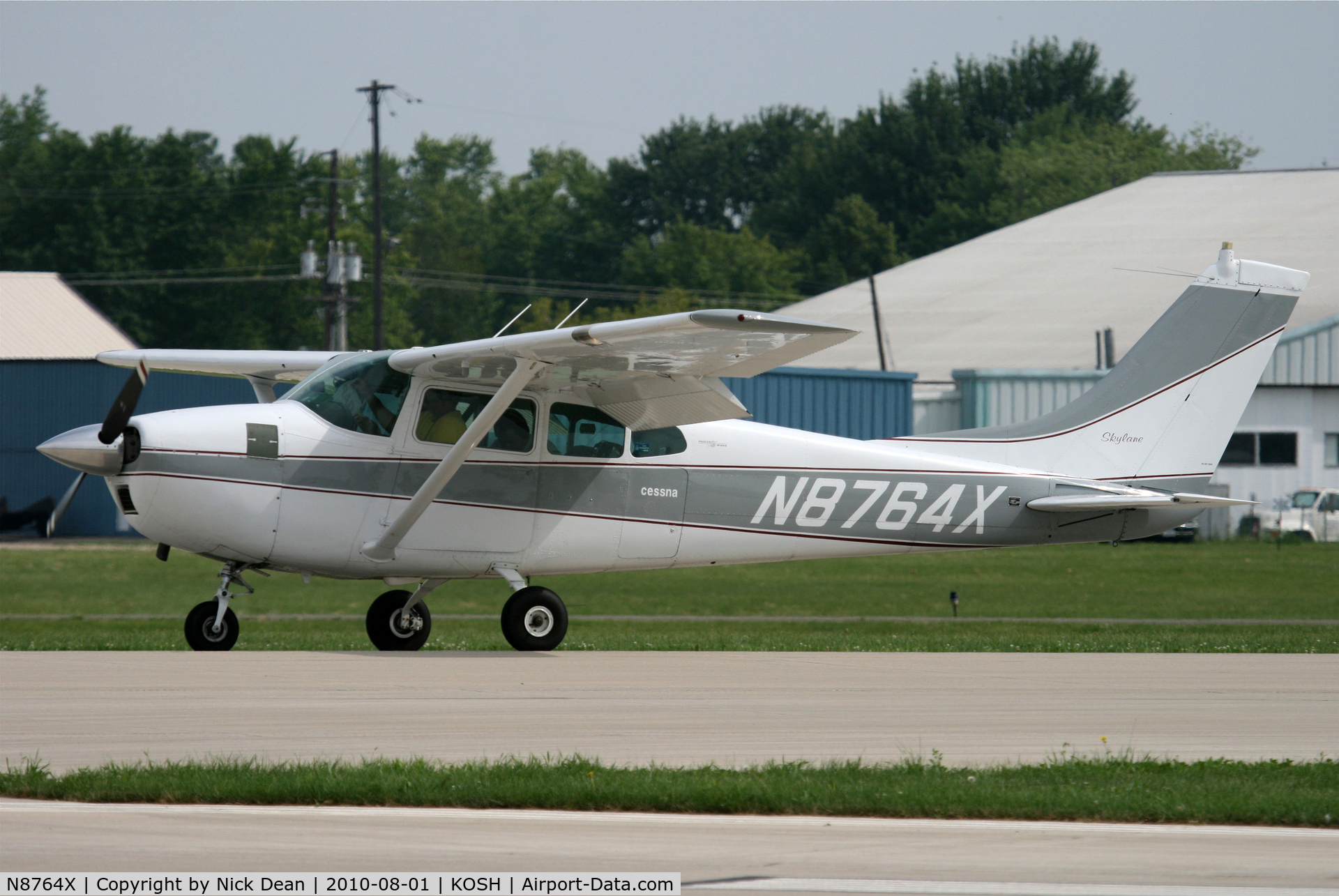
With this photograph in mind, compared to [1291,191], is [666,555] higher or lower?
lower

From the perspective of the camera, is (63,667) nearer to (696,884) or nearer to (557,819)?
(557,819)

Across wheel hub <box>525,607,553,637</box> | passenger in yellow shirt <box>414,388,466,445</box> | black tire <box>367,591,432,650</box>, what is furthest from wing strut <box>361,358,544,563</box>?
wheel hub <box>525,607,553,637</box>

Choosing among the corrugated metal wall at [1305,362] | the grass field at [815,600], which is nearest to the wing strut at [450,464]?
the grass field at [815,600]

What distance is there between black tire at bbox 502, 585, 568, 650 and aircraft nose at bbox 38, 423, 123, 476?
3237 mm

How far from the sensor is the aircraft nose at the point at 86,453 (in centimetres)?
1163

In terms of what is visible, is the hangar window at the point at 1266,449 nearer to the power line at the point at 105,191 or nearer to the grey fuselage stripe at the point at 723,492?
the grey fuselage stripe at the point at 723,492

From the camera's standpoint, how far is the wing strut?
11938 mm

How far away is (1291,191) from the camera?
2064 inches

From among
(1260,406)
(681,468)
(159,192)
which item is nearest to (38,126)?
(159,192)

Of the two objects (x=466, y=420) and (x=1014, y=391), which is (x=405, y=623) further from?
(x=1014, y=391)

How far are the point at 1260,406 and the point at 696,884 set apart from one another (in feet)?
121

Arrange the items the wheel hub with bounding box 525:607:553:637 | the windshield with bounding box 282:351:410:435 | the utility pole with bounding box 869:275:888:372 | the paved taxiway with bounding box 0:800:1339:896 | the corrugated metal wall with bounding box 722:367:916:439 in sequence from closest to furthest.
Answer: the paved taxiway with bounding box 0:800:1339:896
the windshield with bounding box 282:351:410:435
the wheel hub with bounding box 525:607:553:637
the corrugated metal wall with bounding box 722:367:916:439
the utility pole with bounding box 869:275:888:372
